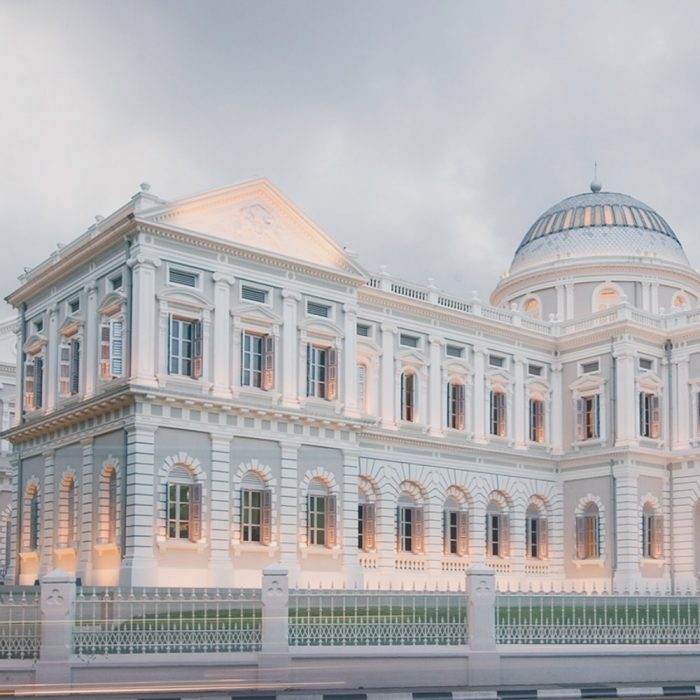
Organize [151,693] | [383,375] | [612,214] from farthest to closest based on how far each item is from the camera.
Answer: [612,214] < [383,375] < [151,693]

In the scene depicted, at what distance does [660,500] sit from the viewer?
43375mm

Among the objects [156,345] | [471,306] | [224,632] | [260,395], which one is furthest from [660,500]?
A: [224,632]

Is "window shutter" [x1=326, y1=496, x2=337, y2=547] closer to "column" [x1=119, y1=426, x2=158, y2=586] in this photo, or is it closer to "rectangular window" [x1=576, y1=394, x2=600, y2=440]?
"column" [x1=119, y1=426, x2=158, y2=586]

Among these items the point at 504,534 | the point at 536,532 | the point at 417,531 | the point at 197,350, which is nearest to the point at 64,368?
the point at 197,350

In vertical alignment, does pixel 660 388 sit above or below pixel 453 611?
above

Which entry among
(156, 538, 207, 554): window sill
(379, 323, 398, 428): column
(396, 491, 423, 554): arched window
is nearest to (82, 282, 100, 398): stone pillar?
(156, 538, 207, 554): window sill

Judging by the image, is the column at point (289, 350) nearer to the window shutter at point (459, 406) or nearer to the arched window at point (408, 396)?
the arched window at point (408, 396)

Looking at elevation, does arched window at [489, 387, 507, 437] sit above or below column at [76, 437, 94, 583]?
above

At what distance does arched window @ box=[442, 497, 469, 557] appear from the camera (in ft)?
133

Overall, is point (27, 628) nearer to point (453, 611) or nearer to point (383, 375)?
point (453, 611)

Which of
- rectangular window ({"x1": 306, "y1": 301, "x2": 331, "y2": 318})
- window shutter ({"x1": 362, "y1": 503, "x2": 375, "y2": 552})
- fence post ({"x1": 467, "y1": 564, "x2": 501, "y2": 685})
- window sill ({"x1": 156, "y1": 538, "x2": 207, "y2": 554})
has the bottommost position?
fence post ({"x1": 467, "y1": 564, "x2": 501, "y2": 685})

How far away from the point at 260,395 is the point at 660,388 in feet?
57.7

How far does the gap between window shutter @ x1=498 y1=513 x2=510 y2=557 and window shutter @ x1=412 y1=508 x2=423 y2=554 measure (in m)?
4.04

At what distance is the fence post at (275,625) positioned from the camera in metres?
18.4
